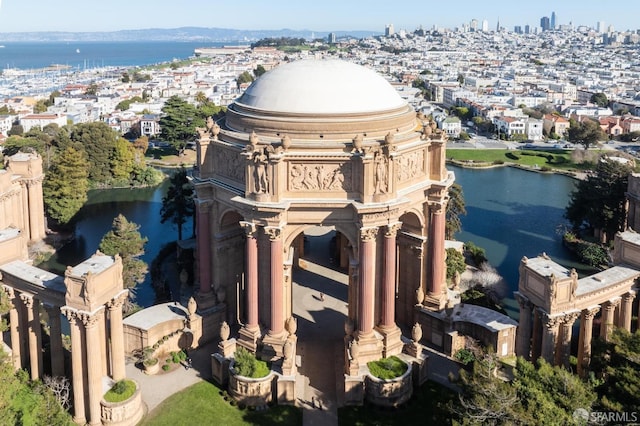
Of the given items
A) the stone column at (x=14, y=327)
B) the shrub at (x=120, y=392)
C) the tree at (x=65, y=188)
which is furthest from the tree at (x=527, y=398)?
the tree at (x=65, y=188)

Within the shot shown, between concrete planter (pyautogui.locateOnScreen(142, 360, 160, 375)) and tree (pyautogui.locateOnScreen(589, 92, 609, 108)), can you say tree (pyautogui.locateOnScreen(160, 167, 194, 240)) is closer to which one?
concrete planter (pyautogui.locateOnScreen(142, 360, 160, 375))

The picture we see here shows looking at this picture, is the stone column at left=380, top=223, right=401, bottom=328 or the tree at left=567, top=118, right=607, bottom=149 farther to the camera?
the tree at left=567, top=118, right=607, bottom=149

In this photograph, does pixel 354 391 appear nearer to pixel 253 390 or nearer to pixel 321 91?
pixel 253 390

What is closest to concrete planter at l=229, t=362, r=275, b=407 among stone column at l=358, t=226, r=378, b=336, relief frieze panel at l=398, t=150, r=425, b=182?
stone column at l=358, t=226, r=378, b=336

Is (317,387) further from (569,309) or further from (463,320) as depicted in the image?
(569,309)

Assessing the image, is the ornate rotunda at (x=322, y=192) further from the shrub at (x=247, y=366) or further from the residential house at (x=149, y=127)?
the residential house at (x=149, y=127)

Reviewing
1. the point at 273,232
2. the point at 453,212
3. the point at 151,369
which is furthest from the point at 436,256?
the point at 453,212
